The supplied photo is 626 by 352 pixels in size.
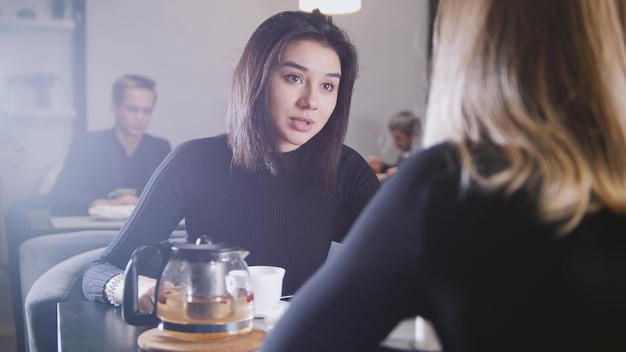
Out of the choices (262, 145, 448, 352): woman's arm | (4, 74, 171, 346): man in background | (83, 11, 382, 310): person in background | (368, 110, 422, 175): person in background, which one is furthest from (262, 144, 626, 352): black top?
(368, 110, 422, 175): person in background

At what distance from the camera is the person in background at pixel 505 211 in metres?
0.53

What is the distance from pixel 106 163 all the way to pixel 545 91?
11.8 feet

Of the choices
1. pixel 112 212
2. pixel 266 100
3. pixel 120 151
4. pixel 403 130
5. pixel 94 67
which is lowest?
pixel 112 212

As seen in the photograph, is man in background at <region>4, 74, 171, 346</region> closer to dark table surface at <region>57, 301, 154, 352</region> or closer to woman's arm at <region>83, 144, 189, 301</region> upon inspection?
woman's arm at <region>83, 144, 189, 301</region>

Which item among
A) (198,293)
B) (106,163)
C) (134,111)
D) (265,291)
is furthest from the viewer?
(134,111)

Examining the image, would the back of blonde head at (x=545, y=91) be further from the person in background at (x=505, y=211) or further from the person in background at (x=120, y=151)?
the person in background at (x=120, y=151)

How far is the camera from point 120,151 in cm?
402

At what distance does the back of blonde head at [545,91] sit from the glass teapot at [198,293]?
50 cm

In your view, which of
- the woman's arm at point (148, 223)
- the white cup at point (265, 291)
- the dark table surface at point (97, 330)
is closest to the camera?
the dark table surface at point (97, 330)

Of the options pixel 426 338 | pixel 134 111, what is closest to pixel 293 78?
pixel 426 338

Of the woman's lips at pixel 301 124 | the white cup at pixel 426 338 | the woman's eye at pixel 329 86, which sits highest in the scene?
the woman's eye at pixel 329 86

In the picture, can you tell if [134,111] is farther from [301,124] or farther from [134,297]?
[134,297]

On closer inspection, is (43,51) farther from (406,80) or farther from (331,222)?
(331,222)

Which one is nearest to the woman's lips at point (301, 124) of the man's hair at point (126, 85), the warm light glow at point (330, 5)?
the warm light glow at point (330, 5)
